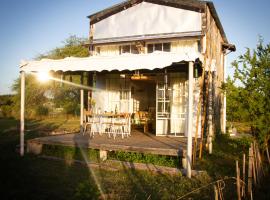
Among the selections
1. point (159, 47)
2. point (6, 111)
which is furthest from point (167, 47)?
point (6, 111)

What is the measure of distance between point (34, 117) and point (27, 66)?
68.7 feet

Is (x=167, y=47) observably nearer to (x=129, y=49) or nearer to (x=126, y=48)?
(x=129, y=49)

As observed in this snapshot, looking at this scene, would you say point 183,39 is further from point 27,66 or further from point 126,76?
point 27,66

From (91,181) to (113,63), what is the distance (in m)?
3.14

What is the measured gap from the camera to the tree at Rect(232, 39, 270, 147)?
6492mm

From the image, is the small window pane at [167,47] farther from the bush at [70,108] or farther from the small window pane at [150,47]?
the bush at [70,108]

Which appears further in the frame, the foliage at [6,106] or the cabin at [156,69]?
the foliage at [6,106]

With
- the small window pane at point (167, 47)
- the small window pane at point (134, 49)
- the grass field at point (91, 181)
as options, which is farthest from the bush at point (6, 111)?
the grass field at point (91, 181)

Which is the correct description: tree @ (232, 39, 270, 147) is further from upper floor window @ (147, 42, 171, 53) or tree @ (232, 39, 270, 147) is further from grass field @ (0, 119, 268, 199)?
upper floor window @ (147, 42, 171, 53)

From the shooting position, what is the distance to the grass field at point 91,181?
5.45 metres

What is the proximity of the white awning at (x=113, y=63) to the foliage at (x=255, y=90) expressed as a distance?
3.41ft

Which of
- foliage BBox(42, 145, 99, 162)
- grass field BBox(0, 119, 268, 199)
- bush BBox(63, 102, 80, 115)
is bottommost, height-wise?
grass field BBox(0, 119, 268, 199)

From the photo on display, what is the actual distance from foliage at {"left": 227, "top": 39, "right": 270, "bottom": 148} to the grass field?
810 millimetres

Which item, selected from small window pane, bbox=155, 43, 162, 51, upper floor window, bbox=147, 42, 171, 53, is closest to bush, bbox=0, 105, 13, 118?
upper floor window, bbox=147, 42, 171, 53
